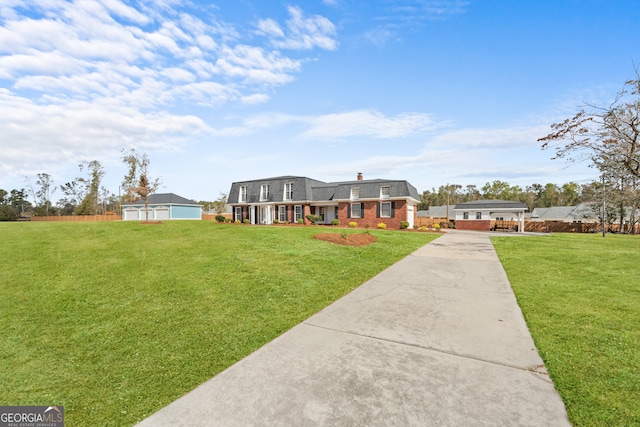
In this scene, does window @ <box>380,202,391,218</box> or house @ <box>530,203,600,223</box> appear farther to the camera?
house @ <box>530,203,600,223</box>

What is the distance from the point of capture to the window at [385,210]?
2958 centimetres

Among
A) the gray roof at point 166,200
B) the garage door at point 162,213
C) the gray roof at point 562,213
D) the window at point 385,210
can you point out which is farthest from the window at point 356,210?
the gray roof at point 562,213

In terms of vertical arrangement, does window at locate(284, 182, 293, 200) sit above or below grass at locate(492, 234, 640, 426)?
above

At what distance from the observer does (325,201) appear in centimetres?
3191

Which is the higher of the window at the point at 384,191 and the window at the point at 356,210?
the window at the point at 384,191

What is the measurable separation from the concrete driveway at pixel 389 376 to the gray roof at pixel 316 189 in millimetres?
24020

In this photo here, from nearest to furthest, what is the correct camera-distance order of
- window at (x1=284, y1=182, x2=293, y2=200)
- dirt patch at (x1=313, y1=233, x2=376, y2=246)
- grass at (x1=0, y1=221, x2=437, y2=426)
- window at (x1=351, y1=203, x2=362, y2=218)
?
grass at (x1=0, y1=221, x2=437, y2=426), dirt patch at (x1=313, y1=233, x2=376, y2=246), window at (x1=351, y1=203, x2=362, y2=218), window at (x1=284, y1=182, x2=293, y2=200)

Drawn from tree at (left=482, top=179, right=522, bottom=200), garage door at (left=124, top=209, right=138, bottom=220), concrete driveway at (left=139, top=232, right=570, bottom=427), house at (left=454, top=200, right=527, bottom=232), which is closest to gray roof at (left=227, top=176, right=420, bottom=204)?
house at (left=454, top=200, right=527, bottom=232)

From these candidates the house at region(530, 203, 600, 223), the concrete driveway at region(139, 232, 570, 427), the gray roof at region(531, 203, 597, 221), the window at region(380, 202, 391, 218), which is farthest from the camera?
the gray roof at region(531, 203, 597, 221)

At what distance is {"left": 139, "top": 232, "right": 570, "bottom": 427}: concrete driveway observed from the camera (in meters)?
2.88

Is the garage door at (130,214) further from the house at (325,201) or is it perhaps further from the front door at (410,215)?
the front door at (410,215)

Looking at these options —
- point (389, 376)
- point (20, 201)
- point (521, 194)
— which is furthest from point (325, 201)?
point (20, 201)

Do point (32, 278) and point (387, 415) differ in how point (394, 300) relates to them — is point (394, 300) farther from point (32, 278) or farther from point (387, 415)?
point (32, 278)

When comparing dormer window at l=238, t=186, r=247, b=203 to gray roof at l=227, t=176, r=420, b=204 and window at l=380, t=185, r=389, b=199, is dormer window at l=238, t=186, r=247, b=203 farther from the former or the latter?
window at l=380, t=185, r=389, b=199
